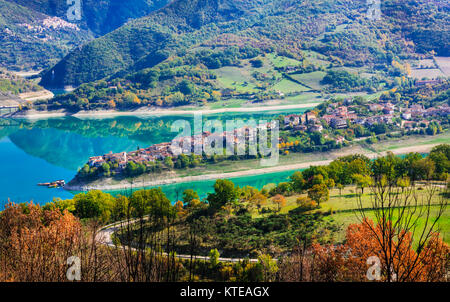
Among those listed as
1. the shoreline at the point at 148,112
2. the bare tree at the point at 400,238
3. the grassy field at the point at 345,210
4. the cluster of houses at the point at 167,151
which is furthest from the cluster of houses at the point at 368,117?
the bare tree at the point at 400,238

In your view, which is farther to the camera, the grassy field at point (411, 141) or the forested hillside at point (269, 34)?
the forested hillside at point (269, 34)

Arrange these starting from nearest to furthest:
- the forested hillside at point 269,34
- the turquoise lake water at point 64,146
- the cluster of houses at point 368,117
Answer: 1. the turquoise lake water at point 64,146
2. the cluster of houses at point 368,117
3. the forested hillside at point 269,34

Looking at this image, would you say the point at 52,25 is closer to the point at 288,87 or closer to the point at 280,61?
the point at 280,61

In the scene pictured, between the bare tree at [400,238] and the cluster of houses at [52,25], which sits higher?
the cluster of houses at [52,25]

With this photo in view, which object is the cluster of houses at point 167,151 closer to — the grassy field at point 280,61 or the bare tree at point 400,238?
the bare tree at point 400,238

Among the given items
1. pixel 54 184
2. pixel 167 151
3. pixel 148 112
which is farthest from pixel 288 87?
pixel 54 184

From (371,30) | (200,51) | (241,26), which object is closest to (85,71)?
(200,51)

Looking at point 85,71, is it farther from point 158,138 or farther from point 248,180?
point 248,180
